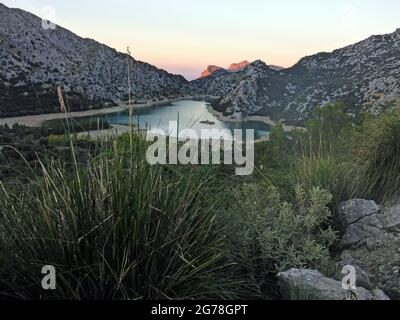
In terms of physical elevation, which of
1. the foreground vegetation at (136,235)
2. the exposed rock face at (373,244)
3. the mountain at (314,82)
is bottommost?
the exposed rock face at (373,244)

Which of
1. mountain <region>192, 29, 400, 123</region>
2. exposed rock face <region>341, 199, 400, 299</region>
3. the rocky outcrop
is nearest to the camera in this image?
exposed rock face <region>341, 199, 400, 299</region>

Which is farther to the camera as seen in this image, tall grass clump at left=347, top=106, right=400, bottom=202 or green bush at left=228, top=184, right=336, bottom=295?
tall grass clump at left=347, top=106, right=400, bottom=202

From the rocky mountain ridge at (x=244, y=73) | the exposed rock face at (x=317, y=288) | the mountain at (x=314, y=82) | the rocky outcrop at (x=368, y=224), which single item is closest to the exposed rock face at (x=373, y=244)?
the rocky outcrop at (x=368, y=224)

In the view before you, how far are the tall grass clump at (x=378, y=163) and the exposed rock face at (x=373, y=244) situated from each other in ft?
1.27

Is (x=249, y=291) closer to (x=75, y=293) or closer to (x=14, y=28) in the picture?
(x=75, y=293)

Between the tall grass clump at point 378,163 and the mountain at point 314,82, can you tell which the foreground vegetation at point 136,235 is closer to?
the tall grass clump at point 378,163

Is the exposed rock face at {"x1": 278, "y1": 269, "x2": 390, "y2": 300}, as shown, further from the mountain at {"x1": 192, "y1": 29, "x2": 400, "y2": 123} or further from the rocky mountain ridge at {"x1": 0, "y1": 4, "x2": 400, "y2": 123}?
the rocky mountain ridge at {"x1": 0, "y1": 4, "x2": 400, "y2": 123}

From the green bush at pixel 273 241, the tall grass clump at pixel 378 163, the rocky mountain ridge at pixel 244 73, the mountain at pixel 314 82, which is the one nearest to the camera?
the green bush at pixel 273 241

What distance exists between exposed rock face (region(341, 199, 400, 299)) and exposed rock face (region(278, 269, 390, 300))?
9.4 inches

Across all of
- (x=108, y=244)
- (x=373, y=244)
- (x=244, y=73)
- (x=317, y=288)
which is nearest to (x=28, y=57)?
(x=244, y=73)

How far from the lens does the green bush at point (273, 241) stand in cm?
279

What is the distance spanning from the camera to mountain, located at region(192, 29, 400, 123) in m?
45.9

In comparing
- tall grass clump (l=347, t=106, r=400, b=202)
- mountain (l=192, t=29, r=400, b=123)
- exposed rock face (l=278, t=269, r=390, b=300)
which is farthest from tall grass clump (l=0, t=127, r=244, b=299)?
mountain (l=192, t=29, r=400, b=123)

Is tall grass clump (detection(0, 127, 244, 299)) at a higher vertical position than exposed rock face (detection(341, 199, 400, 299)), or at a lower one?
higher
